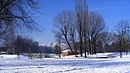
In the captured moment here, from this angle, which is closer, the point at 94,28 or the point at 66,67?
the point at 66,67

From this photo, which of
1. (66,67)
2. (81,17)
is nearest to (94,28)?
(81,17)

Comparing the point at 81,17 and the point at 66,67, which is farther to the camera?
the point at 81,17

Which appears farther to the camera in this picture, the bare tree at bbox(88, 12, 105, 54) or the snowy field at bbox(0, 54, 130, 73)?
the bare tree at bbox(88, 12, 105, 54)

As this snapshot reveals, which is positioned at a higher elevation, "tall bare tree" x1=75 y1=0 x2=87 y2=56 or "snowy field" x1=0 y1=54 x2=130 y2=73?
"tall bare tree" x1=75 y1=0 x2=87 y2=56

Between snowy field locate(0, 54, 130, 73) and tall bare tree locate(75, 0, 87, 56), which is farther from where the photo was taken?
tall bare tree locate(75, 0, 87, 56)

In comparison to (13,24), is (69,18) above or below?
above

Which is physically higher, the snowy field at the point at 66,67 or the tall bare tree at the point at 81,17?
the tall bare tree at the point at 81,17

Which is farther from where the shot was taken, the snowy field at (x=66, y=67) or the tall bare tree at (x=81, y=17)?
the tall bare tree at (x=81, y=17)

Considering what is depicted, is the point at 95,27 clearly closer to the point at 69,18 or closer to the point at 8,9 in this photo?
the point at 69,18

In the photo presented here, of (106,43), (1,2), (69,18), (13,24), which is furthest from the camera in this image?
(106,43)

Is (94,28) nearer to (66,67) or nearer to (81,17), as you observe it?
(81,17)

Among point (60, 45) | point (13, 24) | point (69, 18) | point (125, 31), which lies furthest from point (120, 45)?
point (13, 24)

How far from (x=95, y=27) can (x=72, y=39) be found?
8284 millimetres

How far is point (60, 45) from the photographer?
305ft
